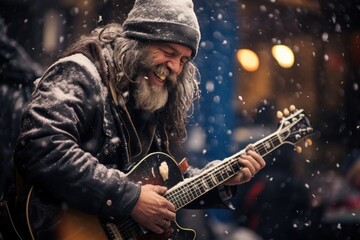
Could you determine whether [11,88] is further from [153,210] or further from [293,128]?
[293,128]

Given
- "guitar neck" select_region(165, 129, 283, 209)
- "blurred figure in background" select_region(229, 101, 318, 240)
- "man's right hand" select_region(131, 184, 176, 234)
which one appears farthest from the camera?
"blurred figure in background" select_region(229, 101, 318, 240)

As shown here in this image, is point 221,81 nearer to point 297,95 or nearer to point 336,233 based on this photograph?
point 297,95

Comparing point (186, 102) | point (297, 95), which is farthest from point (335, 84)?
point (186, 102)

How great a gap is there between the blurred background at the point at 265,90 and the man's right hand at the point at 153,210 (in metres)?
0.25

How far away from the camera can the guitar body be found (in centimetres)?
128

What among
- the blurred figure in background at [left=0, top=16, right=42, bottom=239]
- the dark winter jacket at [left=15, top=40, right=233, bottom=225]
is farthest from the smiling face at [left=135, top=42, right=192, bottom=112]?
the blurred figure in background at [left=0, top=16, right=42, bottom=239]

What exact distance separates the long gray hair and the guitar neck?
214mm

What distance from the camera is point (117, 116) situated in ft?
4.97

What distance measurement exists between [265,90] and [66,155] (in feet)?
3.57

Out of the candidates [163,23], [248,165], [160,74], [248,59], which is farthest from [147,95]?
[248,59]

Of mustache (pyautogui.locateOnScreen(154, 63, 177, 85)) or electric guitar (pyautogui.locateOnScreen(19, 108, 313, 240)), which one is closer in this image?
electric guitar (pyautogui.locateOnScreen(19, 108, 313, 240))

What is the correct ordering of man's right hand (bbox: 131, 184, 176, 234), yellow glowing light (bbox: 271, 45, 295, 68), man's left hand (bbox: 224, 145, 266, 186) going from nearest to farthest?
man's right hand (bbox: 131, 184, 176, 234), man's left hand (bbox: 224, 145, 266, 186), yellow glowing light (bbox: 271, 45, 295, 68)

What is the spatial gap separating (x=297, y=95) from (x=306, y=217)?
619 mm

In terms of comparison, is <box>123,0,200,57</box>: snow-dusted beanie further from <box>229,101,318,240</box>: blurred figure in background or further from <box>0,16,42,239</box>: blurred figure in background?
<box>229,101,318,240</box>: blurred figure in background
